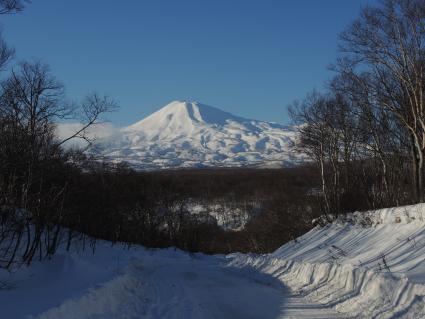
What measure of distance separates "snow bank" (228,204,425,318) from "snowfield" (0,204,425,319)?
3 cm

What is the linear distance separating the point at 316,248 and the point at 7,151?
1323 cm

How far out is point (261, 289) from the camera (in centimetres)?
1343

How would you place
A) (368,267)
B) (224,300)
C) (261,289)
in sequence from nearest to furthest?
(224,300)
(368,267)
(261,289)

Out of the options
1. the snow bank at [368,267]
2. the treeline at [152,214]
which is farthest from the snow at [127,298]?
the treeline at [152,214]

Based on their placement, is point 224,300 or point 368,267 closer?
point 224,300

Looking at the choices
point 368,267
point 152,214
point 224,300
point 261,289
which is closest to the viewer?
point 224,300

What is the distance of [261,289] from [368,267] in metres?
3.01

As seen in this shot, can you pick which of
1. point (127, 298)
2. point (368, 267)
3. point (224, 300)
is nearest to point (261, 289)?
point (224, 300)

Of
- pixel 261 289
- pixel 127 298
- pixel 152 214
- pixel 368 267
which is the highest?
pixel 152 214

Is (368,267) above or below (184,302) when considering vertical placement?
above

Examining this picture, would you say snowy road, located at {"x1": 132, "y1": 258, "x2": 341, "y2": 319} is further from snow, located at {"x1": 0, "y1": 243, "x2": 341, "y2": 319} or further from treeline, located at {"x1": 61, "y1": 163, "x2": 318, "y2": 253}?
treeline, located at {"x1": 61, "y1": 163, "x2": 318, "y2": 253}

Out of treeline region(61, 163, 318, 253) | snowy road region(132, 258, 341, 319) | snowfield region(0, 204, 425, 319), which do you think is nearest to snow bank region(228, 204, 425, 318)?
snowfield region(0, 204, 425, 319)

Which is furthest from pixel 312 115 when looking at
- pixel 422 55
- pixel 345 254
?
pixel 345 254

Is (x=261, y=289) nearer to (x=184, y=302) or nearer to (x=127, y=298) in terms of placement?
(x=184, y=302)
